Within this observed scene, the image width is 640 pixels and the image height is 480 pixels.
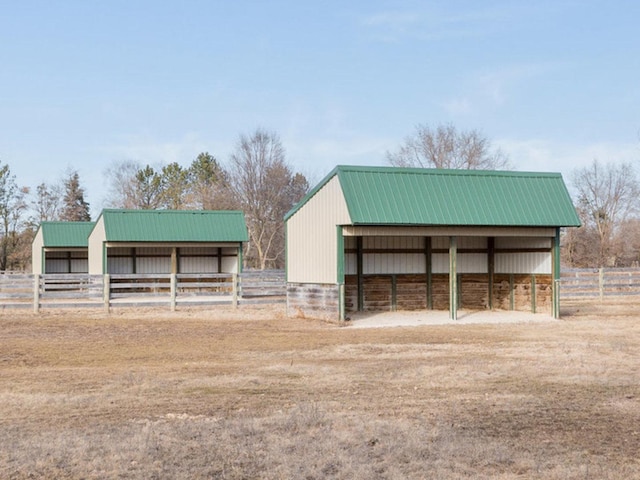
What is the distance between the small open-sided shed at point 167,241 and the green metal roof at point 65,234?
4.61m

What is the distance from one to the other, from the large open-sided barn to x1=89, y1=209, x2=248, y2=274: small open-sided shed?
385 inches

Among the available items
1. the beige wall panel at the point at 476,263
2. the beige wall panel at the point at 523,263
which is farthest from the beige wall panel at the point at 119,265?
the beige wall panel at the point at 523,263

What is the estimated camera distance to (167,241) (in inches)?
1197

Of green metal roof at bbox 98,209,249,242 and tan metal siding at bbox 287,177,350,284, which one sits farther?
green metal roof at bbox 98,209,249,242

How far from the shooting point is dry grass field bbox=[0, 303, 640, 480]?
20.5 feet

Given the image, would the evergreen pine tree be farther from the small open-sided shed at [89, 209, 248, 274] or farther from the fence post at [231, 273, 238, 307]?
the fence post at [231, 273, 238, 307]

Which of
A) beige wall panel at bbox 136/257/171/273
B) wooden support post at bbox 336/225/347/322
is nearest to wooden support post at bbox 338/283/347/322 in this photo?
wooden support post at bbox 336/225/347/322

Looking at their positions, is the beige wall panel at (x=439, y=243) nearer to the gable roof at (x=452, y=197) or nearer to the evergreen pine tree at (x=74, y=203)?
the gable roof at (x=452, y=197)

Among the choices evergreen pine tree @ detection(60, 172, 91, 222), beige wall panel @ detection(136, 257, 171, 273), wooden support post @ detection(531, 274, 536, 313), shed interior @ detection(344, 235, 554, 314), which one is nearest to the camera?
wooden support post @ detection(531, 274, 536, 313)

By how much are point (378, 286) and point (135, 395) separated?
534 inches

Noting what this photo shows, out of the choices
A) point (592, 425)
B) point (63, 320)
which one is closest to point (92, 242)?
point (63, 320)

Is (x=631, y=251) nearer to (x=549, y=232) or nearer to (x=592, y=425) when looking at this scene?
(x=549, y=232)

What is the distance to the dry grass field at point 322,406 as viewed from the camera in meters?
6.24

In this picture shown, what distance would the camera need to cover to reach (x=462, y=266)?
74.5ft
